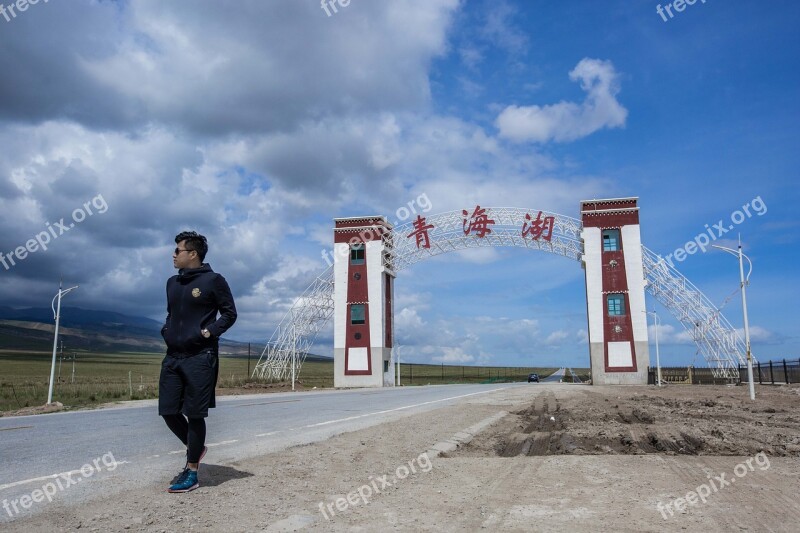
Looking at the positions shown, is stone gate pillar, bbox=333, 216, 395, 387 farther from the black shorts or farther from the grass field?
the black shorts

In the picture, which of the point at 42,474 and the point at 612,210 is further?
the point at 612,210

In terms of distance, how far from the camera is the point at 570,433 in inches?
424

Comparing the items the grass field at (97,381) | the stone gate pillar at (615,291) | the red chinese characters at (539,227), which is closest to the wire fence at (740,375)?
the stone gate pillar at (615,291)

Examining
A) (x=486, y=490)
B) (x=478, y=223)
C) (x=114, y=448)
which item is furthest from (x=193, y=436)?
(x=478, y=223)

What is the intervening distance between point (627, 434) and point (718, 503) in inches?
204

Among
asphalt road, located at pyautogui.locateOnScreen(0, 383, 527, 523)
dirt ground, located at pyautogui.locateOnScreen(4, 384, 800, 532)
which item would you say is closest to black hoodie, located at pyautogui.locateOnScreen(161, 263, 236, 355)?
dirt ground, located at pyautogui.locateOnScreen(4, 384, 800, 532)

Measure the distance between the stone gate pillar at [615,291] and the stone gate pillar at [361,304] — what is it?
16.7 meters

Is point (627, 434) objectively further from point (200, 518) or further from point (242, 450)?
point (200, 518)

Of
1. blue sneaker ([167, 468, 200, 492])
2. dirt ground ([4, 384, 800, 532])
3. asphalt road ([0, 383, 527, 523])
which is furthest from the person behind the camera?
asphalt road ([0, 383, 527, 523])

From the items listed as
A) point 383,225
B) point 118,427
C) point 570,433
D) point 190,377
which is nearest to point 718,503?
point 190,377

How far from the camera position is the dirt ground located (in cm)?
457

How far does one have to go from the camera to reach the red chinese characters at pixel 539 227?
45.3 m

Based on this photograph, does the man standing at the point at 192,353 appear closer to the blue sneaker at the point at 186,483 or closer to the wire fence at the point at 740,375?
the blue sneaker at the point at 186,483

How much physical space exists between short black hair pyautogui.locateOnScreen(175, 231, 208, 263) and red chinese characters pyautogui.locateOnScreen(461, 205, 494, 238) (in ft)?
133
